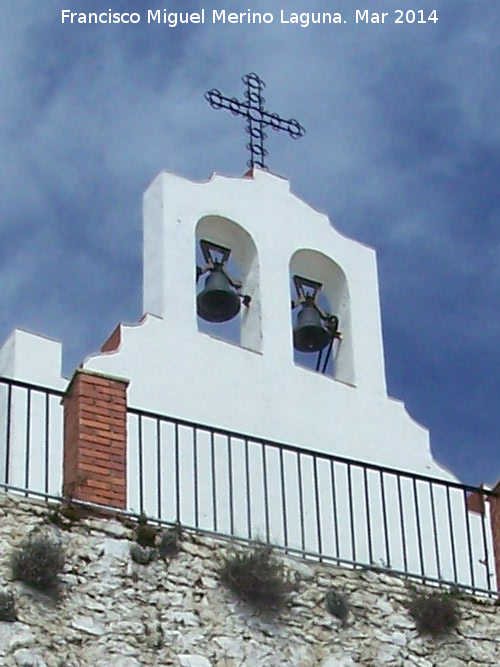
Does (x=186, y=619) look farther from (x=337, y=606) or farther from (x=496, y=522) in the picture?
(x=496, y=522)

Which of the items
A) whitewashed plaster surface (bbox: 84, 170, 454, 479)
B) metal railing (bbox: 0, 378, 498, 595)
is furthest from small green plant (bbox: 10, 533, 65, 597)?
whitewashed plaster surface (bbox: 84, 170, 454, 479)

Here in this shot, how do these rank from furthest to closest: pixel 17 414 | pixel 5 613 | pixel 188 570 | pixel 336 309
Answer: pixel 336 309 < pixel 17 414 < pixel 188 570 < pixel 5 613

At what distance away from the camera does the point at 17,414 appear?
17.9 m

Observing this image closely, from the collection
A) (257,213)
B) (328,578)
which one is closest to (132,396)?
(257,213)

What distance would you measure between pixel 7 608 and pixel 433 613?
10.9ft

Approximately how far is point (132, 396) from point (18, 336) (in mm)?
1233

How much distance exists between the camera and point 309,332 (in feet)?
66.3

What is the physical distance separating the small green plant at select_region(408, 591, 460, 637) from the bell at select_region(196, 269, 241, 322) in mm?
5747

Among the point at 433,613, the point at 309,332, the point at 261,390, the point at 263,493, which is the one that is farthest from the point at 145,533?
the point at 309,332

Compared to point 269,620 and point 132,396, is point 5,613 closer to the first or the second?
point 269,620

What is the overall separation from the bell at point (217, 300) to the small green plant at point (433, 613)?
226 inches

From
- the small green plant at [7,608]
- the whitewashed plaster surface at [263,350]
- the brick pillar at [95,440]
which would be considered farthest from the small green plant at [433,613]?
the whitewashed plaster surface at [263,350]

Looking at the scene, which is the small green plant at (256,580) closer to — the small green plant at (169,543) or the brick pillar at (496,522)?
the small green plant at (169,543)

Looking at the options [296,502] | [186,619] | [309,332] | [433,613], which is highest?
[309,332]
